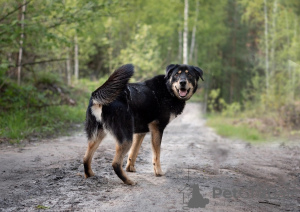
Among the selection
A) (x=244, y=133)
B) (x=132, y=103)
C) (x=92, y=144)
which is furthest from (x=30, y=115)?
(x=244, y=133)

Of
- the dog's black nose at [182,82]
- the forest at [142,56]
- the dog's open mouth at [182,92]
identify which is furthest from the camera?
the forest at [142,56]

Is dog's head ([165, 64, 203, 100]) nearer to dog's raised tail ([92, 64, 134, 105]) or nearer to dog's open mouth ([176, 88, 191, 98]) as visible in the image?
dog's open mouth ([176, 88, 191, 98])

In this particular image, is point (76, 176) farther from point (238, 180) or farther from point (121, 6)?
point (121, 6)

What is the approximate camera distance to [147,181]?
16.1 ft

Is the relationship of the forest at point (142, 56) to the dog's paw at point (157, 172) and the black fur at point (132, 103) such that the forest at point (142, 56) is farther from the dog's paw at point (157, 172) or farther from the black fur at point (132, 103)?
the dog's paw at point (157, 172)

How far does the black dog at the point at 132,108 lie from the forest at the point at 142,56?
3.79 m

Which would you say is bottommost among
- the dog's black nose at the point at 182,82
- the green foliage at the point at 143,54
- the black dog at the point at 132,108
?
the black dog at the point at 132,108

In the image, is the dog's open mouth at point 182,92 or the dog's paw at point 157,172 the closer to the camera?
the dog's paw at point 157,172

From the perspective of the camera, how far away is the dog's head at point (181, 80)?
547 cm

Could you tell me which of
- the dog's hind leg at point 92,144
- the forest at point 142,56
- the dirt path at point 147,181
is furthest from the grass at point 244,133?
the dog's hind leg at point 92,144

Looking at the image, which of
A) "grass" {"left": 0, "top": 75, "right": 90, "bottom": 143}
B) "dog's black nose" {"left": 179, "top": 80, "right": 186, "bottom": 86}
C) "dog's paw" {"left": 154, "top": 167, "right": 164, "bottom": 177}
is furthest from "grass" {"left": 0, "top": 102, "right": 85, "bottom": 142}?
"dog's black nose" {"left": 179, "top": 80, "right": 186, "bottom": 86}

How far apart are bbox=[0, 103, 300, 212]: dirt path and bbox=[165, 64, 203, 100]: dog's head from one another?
140 cm

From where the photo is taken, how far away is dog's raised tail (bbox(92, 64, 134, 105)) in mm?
4441

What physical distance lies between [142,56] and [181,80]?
716 inches
